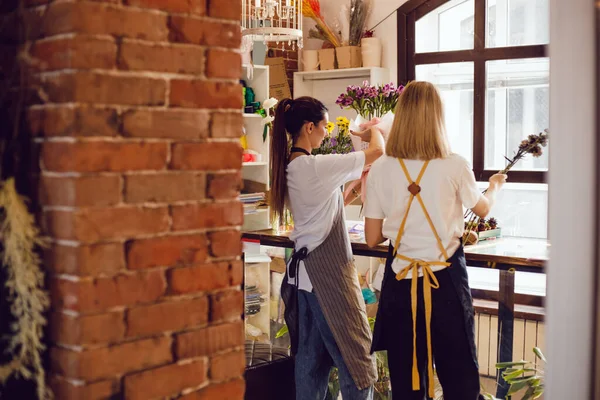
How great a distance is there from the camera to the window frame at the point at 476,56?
17.9 ft

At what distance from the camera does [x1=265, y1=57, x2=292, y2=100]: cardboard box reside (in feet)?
20.9

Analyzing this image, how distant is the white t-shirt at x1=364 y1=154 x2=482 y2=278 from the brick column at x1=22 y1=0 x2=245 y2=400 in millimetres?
1088

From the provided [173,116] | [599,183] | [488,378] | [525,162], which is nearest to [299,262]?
[488,378]

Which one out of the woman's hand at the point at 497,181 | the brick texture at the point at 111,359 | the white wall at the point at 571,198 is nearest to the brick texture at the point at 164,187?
the brick texture at the point at 111,359

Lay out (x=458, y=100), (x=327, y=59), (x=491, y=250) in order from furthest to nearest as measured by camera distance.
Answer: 1. (x=327, y=59)
2. (x=458, y=100)
3. (x=491, y=250)

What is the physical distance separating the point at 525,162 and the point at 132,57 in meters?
4.59

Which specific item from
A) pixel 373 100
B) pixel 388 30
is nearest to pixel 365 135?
pixel 373 100

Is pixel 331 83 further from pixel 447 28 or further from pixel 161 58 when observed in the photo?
pixel 161 58

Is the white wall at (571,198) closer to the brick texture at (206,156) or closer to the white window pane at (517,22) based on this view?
the brick texture at (206,156)

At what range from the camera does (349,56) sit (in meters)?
6.04

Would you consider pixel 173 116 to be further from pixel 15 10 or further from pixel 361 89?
pixel 361 89

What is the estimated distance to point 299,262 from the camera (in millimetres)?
2906

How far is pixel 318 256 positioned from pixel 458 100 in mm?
3368

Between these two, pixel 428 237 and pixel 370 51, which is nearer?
pixel 428 237
